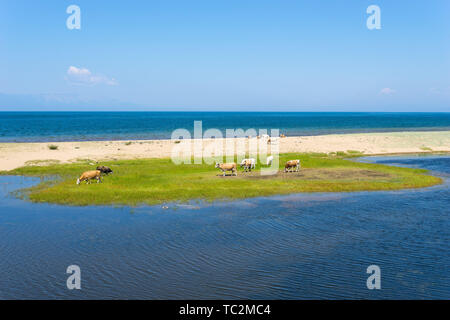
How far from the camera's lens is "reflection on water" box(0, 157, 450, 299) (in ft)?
40.0

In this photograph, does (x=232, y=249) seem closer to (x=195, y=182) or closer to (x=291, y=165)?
(x=195, y=182)

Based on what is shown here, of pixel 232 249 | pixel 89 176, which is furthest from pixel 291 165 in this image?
pixel 232 249

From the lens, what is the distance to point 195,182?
28.5 m

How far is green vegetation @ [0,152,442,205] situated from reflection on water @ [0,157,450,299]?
2.05 m

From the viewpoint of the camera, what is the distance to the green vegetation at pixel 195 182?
24.4 m

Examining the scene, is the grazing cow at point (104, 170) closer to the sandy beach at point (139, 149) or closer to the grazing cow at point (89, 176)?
the grazing cow at point (89, 176)

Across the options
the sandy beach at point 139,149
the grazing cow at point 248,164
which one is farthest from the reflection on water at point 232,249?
the sandy beach at point 139,149

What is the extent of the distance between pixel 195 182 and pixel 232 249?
13416 millimetres

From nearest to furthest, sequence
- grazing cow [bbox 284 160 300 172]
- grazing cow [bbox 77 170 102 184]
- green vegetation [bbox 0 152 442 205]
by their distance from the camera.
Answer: green vegetation [bbox 0 152 442 205] < grazing cow [bbox 77 170 102 184] < grazing cow [bbox 284 160 300 172]
